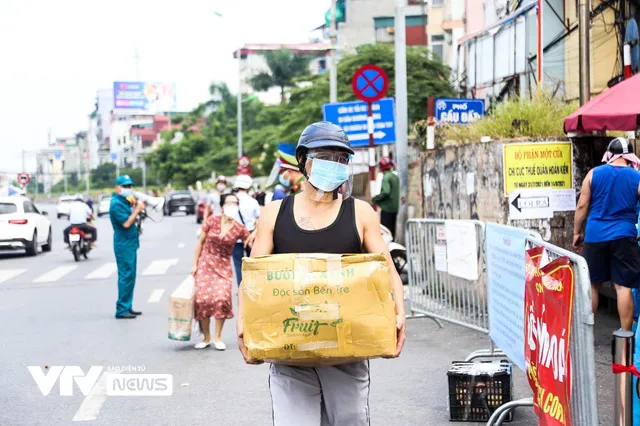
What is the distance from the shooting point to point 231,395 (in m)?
7.97

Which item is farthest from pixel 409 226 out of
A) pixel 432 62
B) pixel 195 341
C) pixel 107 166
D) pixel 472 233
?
pixel 107 166

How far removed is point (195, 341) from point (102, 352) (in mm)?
1072

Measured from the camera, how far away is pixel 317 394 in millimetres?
4430

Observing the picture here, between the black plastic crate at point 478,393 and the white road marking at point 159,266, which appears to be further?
the white road marking at point 159,266

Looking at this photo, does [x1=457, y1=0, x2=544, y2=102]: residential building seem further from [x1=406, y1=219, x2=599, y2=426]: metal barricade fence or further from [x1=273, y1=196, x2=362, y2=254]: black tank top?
[x1=273, y1=196, x2=362, y2=254]: black tank top

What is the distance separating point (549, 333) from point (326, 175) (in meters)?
1.51

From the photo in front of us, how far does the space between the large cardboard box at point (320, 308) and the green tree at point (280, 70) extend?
Result: 7451 cm

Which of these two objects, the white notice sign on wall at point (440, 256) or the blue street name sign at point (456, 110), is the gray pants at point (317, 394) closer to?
the white notice sign on wall at point (440, 256)

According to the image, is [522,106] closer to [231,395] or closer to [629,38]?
[231,395]

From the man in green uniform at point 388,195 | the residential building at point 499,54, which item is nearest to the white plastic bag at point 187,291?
the man in green uniform at point 388,195

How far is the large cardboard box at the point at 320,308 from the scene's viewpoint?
160 inches

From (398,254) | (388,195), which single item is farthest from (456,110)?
(398,254)

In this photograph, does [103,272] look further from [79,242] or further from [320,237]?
[320,237]

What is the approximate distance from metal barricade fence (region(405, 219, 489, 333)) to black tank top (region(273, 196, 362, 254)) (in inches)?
191
